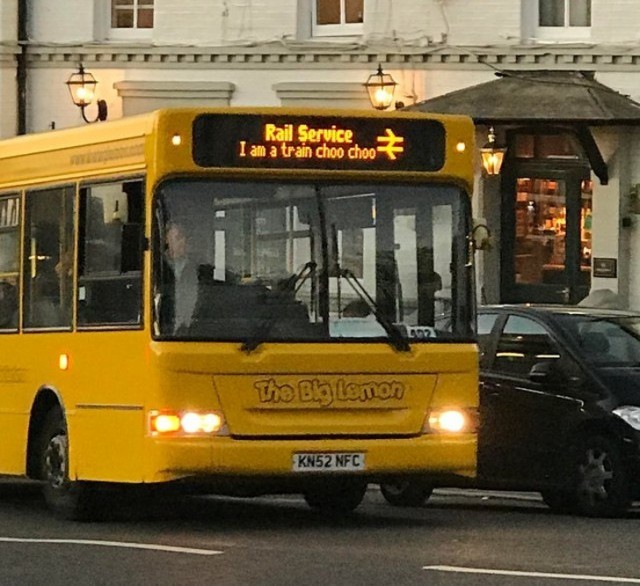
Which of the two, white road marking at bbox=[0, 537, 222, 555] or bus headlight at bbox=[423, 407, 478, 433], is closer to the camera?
white road marking at bbox=[0, 537, 222, 555]

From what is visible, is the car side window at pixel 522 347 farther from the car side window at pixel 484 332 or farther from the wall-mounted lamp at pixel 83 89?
the wall-mounted lamp at pixel 83 89

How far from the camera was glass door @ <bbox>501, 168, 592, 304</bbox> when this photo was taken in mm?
30359

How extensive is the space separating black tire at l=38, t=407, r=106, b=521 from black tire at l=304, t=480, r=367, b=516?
166 centimetres

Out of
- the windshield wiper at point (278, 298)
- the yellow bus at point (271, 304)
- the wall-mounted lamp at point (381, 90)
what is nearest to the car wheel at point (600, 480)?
the yellow bus at point (271, 304)

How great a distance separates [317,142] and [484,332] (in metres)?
3.56

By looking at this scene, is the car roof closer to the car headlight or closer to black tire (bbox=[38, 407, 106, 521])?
the car headlight

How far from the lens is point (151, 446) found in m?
Answer: 14.5

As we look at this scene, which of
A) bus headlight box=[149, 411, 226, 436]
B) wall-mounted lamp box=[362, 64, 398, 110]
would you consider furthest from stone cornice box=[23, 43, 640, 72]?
bus headlight box=[149, 411, 226, 436]

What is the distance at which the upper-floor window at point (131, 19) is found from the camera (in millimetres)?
32062

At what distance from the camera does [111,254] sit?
49.5 feet

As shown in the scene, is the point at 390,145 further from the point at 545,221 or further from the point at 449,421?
the point at 545,221

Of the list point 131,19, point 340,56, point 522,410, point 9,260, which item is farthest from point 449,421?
point 131,19

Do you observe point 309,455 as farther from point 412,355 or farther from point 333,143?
point 333,143

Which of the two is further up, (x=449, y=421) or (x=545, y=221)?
(x=545, y=221)
